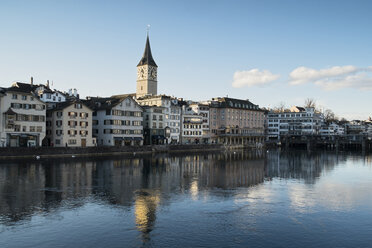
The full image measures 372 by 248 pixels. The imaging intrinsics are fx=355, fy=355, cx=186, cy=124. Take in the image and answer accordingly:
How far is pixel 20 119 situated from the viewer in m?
78.8

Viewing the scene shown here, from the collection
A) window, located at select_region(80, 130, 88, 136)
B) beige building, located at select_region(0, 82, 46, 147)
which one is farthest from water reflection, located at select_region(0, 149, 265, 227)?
window, located at select_region(80, 130, 88, 136)

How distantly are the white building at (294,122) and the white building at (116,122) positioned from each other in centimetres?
9919

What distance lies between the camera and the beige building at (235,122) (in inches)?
5758

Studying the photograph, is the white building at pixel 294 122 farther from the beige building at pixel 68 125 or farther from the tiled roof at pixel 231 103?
the beige building at pixel 68 125

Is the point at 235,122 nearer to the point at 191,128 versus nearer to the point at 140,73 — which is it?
the point at 191,128

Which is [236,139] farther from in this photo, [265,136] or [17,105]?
[17,105]

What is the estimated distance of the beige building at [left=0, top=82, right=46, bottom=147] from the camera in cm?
7588

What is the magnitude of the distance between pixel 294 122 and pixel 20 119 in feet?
447

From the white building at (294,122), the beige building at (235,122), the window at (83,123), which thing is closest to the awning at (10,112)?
the window at (83,123)

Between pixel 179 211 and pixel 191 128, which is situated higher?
pixel 191 128

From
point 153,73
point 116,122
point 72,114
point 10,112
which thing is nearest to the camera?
point 10,112

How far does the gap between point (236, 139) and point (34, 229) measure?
131 metres

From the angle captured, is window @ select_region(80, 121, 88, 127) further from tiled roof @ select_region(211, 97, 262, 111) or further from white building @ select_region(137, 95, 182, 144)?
tiled roof @ select_region(211, 97, 262, 111)

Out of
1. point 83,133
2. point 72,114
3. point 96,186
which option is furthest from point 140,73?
point 96,186
